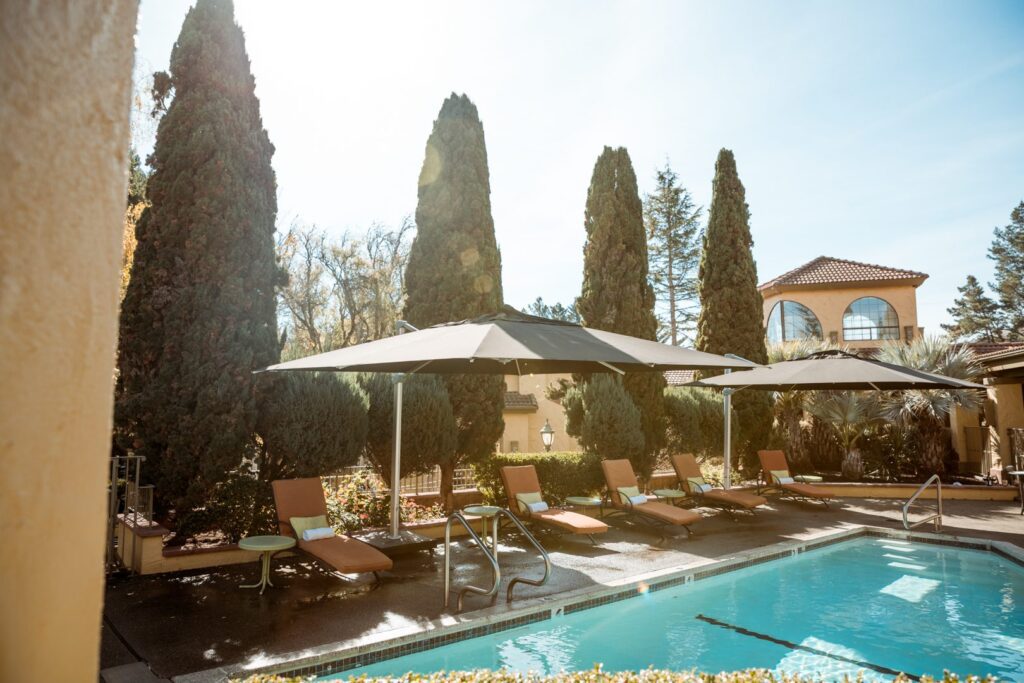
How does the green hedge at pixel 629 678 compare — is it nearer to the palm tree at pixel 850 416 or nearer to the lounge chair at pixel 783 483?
the lounge chair at pixel 783 483

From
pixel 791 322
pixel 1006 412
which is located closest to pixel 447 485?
pixel 1006 412

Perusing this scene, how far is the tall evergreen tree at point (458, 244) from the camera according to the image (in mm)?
12969

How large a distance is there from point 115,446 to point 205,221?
362cm

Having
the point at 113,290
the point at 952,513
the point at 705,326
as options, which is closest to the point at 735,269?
the point at 705,326

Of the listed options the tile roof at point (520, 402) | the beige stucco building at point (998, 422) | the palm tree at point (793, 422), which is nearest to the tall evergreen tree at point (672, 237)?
the tile roof at point (520, 402)

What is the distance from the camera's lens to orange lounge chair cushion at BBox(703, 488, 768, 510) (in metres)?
11.9

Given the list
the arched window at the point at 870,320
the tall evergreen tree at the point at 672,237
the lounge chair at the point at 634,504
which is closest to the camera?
the lounge chair at the point at 634,504

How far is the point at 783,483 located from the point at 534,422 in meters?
19.7

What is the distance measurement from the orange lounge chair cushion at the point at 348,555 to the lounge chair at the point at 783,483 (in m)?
9.99

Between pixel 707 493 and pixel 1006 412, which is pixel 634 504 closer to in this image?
pixel 707 493

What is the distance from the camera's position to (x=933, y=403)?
16.7m

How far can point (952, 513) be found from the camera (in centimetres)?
1288

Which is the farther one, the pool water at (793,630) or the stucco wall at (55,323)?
the pool water at (793,630)

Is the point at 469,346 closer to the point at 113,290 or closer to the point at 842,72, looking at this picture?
the point at 113,290
